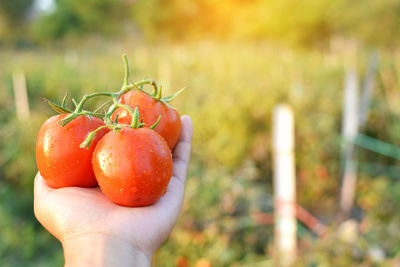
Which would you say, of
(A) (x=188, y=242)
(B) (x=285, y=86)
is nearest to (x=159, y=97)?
(A) (x=188, y=242)

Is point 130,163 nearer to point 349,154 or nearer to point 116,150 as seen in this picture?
point 116,150

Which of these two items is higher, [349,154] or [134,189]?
[134,189]

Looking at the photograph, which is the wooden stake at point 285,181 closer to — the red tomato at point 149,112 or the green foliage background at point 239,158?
the green foliage background at point 239,158

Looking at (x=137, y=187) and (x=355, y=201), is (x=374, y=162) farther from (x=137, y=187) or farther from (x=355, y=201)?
(x=137, y=187)

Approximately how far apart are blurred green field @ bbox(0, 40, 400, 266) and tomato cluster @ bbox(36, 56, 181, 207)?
0.84 m

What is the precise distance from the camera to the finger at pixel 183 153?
1.41 metres

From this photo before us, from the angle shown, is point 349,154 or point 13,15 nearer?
point 349,154

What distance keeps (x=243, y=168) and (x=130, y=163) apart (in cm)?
298

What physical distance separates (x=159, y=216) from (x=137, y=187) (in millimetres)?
131

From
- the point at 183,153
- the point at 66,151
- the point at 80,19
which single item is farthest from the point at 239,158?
the point at 80,19

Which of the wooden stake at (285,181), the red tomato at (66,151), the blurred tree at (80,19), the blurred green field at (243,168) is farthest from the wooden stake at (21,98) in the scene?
the blurred tree at (80,19)

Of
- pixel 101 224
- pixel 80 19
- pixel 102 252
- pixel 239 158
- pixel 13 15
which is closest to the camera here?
pixel 102 252

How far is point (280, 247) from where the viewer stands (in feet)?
9.41

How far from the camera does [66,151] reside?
1130 mm
